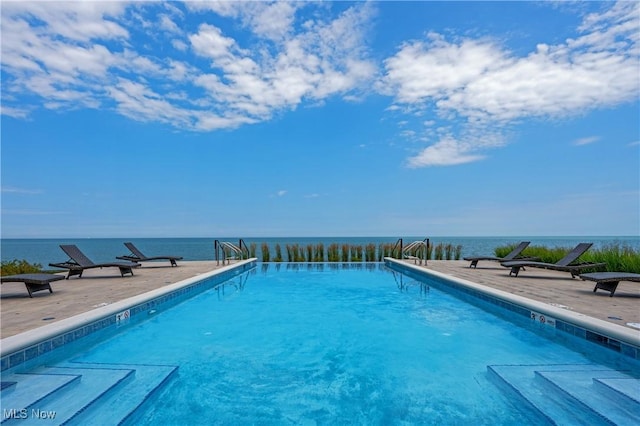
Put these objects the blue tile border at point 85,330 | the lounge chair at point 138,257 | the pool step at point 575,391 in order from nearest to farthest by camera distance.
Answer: the pool step at point 575,391
the blue tile border at point 85,330
the lounge chair at point 138,257

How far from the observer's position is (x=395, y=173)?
21.3m

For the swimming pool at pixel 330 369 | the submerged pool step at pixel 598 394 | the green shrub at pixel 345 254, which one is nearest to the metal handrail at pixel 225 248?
the green shrub at pixel 345 254

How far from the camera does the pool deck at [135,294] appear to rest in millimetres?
3600

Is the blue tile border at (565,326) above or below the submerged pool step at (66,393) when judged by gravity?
above

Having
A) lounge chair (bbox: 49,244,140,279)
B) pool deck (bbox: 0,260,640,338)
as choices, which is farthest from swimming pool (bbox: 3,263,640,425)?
lounge chair (bbox: 49,244,140,279)

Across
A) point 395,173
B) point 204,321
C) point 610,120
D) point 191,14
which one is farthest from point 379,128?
point 204,321

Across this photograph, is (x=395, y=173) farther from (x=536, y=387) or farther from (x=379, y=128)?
(x=536, y=387)

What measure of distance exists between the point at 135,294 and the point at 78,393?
2.84m

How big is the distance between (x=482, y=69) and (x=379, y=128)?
7324mm

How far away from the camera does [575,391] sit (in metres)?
2.43

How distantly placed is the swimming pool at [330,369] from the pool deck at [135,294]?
1.62 feet

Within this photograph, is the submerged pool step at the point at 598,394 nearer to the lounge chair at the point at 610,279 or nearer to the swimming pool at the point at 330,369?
the swimming pool at the point at 330,369

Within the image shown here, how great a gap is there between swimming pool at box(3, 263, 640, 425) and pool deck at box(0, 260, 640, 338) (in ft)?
1.62

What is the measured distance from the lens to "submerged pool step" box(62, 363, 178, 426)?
218cm
